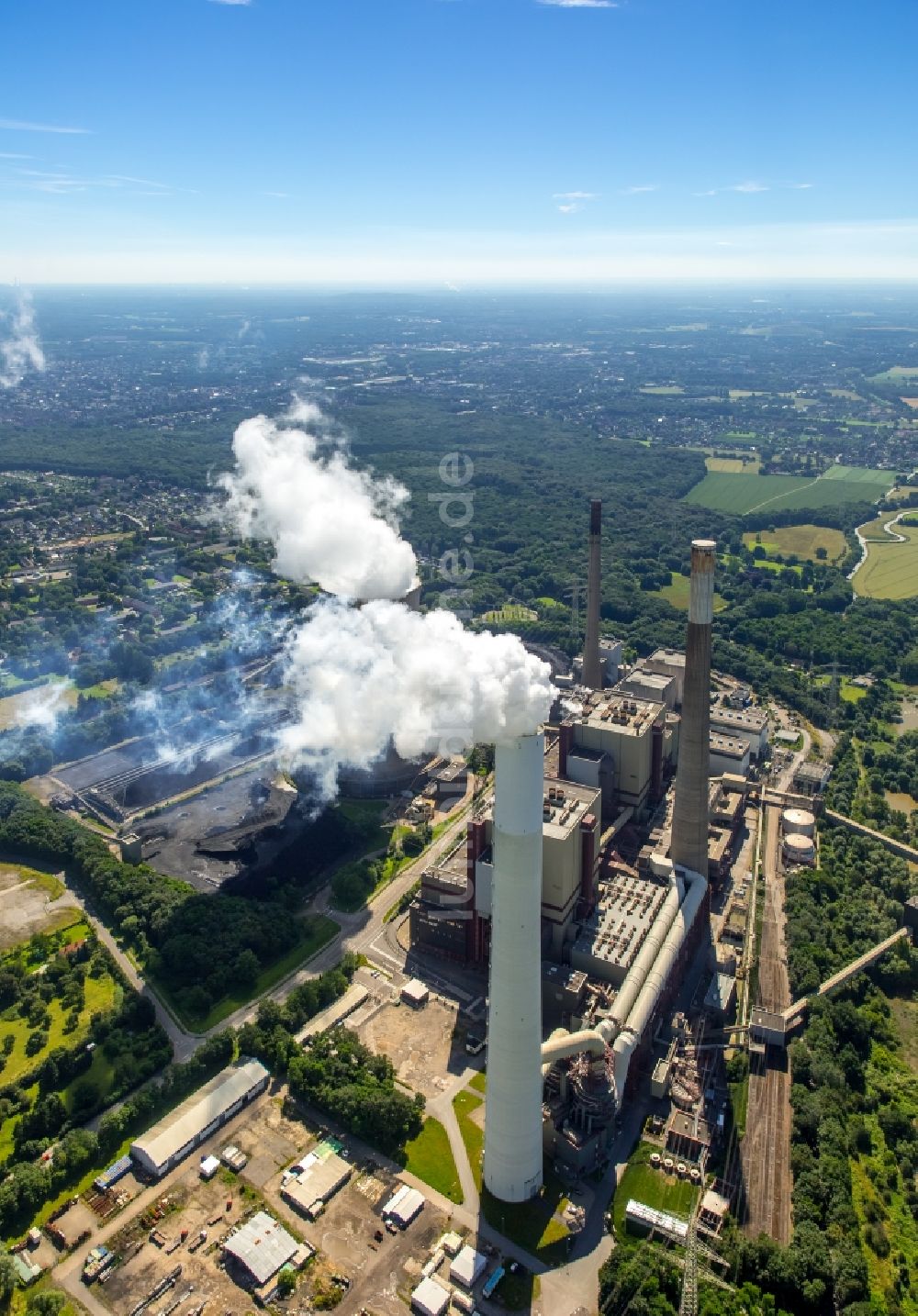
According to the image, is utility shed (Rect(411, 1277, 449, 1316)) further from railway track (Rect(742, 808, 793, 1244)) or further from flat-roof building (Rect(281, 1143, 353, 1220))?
railway track (Rect(742, 808, 793, 1244))

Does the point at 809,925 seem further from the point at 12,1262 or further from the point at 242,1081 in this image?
the point at 12,1262

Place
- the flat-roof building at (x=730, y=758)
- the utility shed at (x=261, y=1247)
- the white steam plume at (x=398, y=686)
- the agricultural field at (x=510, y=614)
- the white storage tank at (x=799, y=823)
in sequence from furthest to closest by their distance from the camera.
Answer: the agricultural field at (x=510, y=614), the flat-roof building at (x=730, y=758), the white storage tank at (x=799, y=823), the utility shed at (x=261, y=1247), the white steam plume at (x=398, y=686)

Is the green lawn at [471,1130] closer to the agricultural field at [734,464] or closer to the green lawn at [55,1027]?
the green lawn at [55,1027]

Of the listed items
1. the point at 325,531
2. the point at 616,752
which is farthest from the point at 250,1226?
Result: the point at 325,531

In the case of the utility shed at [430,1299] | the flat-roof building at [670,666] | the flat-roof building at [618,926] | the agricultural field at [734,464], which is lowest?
the utility shed at [430,1299]

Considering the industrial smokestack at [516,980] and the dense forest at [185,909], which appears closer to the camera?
the industrial smokestack at [516,980]

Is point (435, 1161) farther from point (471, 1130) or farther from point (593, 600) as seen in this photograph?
point (593, 600)

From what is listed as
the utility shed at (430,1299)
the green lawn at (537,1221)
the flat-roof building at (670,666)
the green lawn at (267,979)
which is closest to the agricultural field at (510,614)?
the flat-roof building at (670,666)
